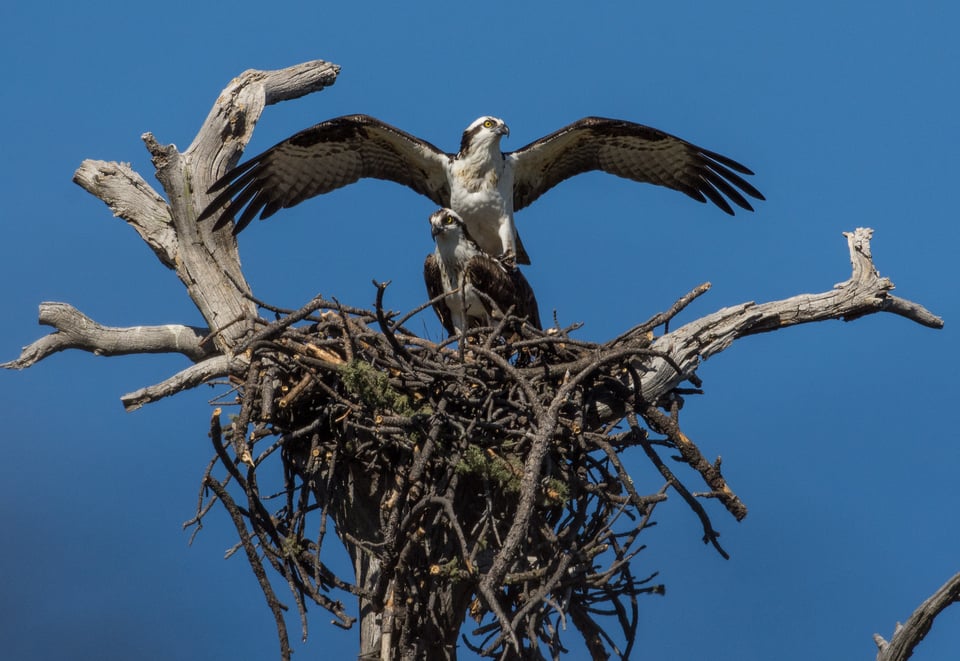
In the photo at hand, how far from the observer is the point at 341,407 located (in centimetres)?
645

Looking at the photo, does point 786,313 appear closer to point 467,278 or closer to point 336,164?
point 467,278

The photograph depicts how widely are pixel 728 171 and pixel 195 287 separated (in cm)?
391

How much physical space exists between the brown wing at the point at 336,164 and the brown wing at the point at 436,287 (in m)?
1.12

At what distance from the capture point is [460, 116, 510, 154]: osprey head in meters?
9.06

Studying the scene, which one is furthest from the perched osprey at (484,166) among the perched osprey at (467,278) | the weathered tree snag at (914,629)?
the weathered tree snag at (914,629)

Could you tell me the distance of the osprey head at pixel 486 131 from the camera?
9.06 m

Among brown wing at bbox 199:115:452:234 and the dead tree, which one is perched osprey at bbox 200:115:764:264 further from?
the dead tree

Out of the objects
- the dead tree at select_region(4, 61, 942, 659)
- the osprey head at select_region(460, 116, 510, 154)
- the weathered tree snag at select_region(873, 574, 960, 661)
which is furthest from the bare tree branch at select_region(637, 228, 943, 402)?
the osprey head at select_region(460, 116, 510, 154)

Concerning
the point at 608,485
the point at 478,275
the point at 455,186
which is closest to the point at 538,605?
the point at 608,485

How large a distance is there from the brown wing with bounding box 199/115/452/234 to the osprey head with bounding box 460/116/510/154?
0.30 metres

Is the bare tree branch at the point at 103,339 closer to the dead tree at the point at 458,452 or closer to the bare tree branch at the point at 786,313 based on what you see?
the dead tree at the point at 458,452

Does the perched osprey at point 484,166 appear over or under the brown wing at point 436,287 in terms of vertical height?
over

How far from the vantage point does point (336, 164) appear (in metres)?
9.56

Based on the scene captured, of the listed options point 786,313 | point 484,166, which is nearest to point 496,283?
point 484,166
